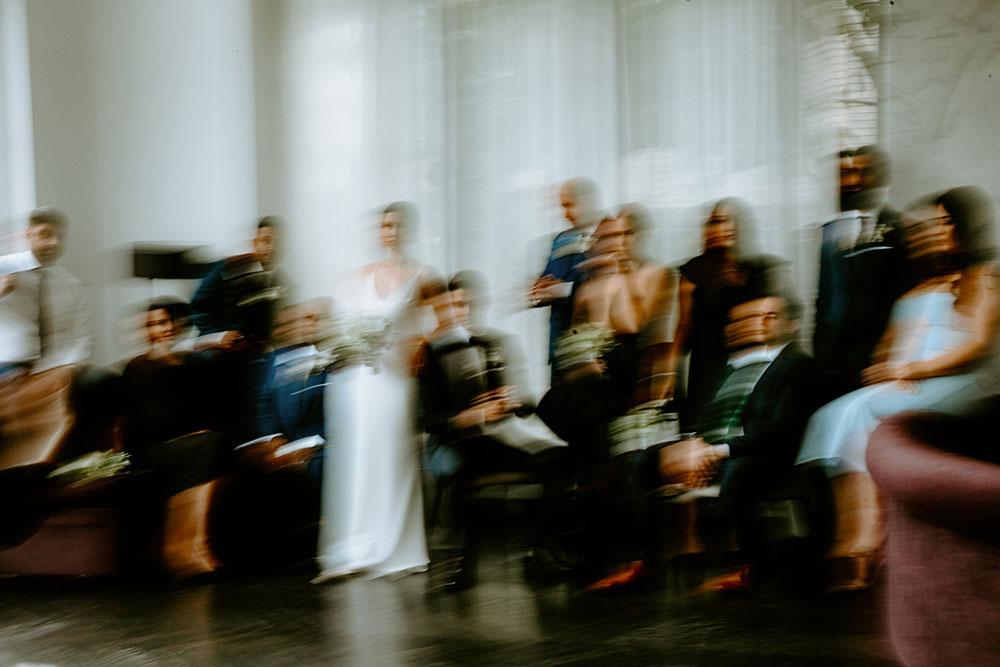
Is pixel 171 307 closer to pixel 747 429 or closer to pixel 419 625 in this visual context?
pixel 419 625

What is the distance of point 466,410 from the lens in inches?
156

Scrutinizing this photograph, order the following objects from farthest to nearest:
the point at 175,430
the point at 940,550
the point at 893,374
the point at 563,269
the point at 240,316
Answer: the point at 240,316 < the point at 563,269 < the point at 175,430 < the point at 893,374 < the point at 940,550

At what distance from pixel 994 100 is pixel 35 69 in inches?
235

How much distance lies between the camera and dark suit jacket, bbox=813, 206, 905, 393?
4.04 m

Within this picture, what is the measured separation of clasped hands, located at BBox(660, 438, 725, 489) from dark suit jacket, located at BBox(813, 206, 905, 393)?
767mm

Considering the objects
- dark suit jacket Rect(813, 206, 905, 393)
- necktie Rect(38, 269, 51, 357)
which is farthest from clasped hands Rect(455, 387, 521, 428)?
necktie Rect(38, 269, 51, 357)

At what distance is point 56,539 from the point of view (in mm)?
4117

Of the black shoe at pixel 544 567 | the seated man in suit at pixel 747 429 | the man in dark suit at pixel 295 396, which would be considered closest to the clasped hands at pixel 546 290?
the seated man in suit at pixel 747 429

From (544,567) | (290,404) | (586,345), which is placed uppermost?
(586,345)

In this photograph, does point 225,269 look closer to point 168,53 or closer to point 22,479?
point 22,479

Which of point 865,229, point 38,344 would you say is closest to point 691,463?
point 865,229

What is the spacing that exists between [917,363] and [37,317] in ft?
15.1

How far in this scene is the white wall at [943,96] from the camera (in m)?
5.04

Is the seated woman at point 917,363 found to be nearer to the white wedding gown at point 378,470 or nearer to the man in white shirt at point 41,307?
the white wedding gown at point 378,470
